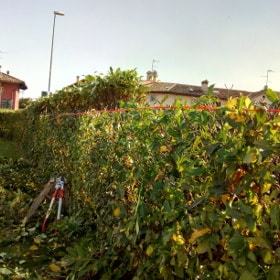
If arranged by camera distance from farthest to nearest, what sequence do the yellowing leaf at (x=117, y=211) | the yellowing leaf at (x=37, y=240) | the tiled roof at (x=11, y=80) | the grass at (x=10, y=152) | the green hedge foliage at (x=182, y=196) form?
the tiled roof at (x=11, y=80), the grass at (x=10, y=152), the yellowing leaf at (x=37, y=240), the yellowing leaf at (x=117, y=211), the green hedge foliage at (x=182, y=196)

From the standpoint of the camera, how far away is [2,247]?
183 inches

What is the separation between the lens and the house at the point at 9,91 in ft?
159

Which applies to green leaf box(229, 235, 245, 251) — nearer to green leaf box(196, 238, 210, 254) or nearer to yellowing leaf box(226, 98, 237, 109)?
green leaf box(196, 238, 210, 254)

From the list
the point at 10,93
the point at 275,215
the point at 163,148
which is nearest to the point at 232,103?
the point at 275,215

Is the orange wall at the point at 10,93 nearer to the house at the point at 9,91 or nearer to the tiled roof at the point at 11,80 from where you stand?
the house at the point at 9,91

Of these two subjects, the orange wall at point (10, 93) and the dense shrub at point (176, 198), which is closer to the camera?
the dense shrub at point (176, 198)

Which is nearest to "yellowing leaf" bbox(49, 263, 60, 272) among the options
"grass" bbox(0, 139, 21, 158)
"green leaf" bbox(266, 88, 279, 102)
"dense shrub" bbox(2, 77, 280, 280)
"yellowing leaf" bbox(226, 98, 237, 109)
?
"dense shrub" bbox(2, 77, 280, 280)

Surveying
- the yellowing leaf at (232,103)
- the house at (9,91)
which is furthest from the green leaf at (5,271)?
the house at (9,91)

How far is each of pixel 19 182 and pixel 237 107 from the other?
734 cm

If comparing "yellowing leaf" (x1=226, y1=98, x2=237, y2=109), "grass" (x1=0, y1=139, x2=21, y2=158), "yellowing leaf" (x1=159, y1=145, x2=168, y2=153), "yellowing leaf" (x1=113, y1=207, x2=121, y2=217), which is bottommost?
"grass" (x1=0, y1=139, x2=21, y2=158)

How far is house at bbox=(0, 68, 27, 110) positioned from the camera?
48434mm

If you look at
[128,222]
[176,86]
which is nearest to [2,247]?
[128,222]

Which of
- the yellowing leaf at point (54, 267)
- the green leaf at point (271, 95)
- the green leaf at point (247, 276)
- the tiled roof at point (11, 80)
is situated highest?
the tiled roof at point (11, 80)

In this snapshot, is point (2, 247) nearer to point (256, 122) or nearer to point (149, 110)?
point (149, 110)
